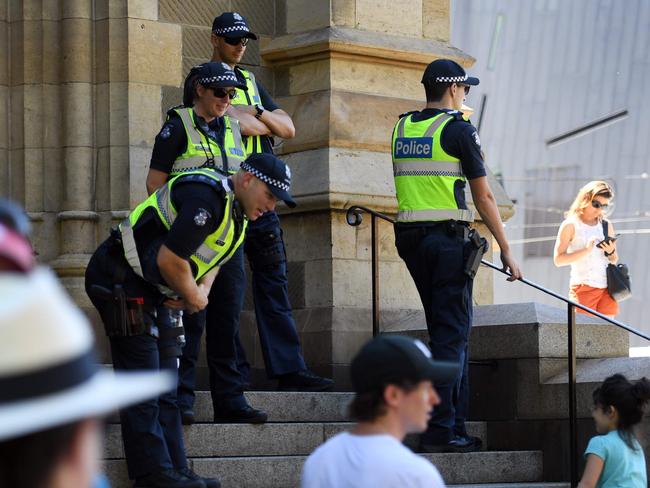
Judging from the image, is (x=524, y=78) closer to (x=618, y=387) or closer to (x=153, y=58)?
(x=153, y=58)

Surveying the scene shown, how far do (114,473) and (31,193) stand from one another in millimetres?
2931

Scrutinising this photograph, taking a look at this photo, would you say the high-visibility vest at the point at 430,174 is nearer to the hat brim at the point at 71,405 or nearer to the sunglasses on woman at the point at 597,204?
the sunglasses on woman at the point at 597,204

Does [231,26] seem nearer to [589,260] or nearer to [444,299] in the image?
[444,299]

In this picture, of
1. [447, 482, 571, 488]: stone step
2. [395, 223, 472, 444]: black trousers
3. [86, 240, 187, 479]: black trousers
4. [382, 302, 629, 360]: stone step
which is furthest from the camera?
[382, 302, 629, 360]: stone step

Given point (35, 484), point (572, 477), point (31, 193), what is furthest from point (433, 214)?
point (35, 484)

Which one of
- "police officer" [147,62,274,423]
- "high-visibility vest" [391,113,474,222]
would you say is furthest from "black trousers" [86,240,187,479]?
"high-visibility vest" [391,113,474,222]

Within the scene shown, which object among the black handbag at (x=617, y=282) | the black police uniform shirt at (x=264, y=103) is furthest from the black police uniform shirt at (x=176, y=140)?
the black handbag at (x=617, y=282)

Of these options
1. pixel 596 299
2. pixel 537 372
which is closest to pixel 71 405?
pixel 537 372

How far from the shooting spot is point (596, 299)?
10461 millimetres

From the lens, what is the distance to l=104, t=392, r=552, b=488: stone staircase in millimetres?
6648

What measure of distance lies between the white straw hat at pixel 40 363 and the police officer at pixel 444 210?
20.1ft

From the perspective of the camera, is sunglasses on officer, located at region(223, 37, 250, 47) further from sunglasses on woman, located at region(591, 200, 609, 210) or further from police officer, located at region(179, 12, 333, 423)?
sunglasses on woman, located at region(591, 200, 609, 210)

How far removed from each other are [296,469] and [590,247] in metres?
4.10

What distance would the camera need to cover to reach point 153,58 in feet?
29.4
